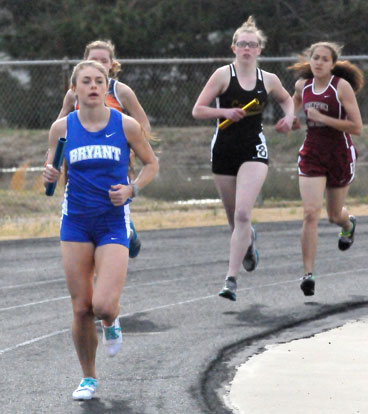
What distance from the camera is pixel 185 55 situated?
37281mm

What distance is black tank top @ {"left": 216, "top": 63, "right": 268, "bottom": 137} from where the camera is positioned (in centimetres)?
925

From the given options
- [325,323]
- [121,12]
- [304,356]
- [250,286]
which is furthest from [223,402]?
[121,12]

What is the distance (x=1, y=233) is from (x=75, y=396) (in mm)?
9411

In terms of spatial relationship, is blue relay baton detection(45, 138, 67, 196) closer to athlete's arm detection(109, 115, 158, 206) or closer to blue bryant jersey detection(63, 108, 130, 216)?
blue bryant jersey detection(63, 108, 130, 216)

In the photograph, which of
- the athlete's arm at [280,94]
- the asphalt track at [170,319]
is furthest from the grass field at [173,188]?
the asphalt track at [170,319]

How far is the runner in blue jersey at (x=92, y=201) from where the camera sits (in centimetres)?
627

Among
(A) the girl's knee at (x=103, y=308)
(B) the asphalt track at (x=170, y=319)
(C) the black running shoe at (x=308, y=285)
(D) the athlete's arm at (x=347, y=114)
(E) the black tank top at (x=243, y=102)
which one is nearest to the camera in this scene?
(A) the girl's knee at (x=103, y=308)

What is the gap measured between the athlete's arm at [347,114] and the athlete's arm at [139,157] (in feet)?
10.8

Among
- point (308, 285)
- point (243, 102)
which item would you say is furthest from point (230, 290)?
point (243, 102)

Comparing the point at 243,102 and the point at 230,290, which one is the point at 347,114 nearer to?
the point at 243,102

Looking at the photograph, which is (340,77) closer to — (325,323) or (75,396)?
(325,323)

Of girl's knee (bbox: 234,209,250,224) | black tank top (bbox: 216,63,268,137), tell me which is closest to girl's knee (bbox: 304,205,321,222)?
girl's knee (bbox: 234,209,250,224)

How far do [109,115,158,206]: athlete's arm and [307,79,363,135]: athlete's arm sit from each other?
10.8ft

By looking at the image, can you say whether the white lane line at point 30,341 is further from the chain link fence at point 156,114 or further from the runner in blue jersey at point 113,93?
the chain link fence at point 156,114
